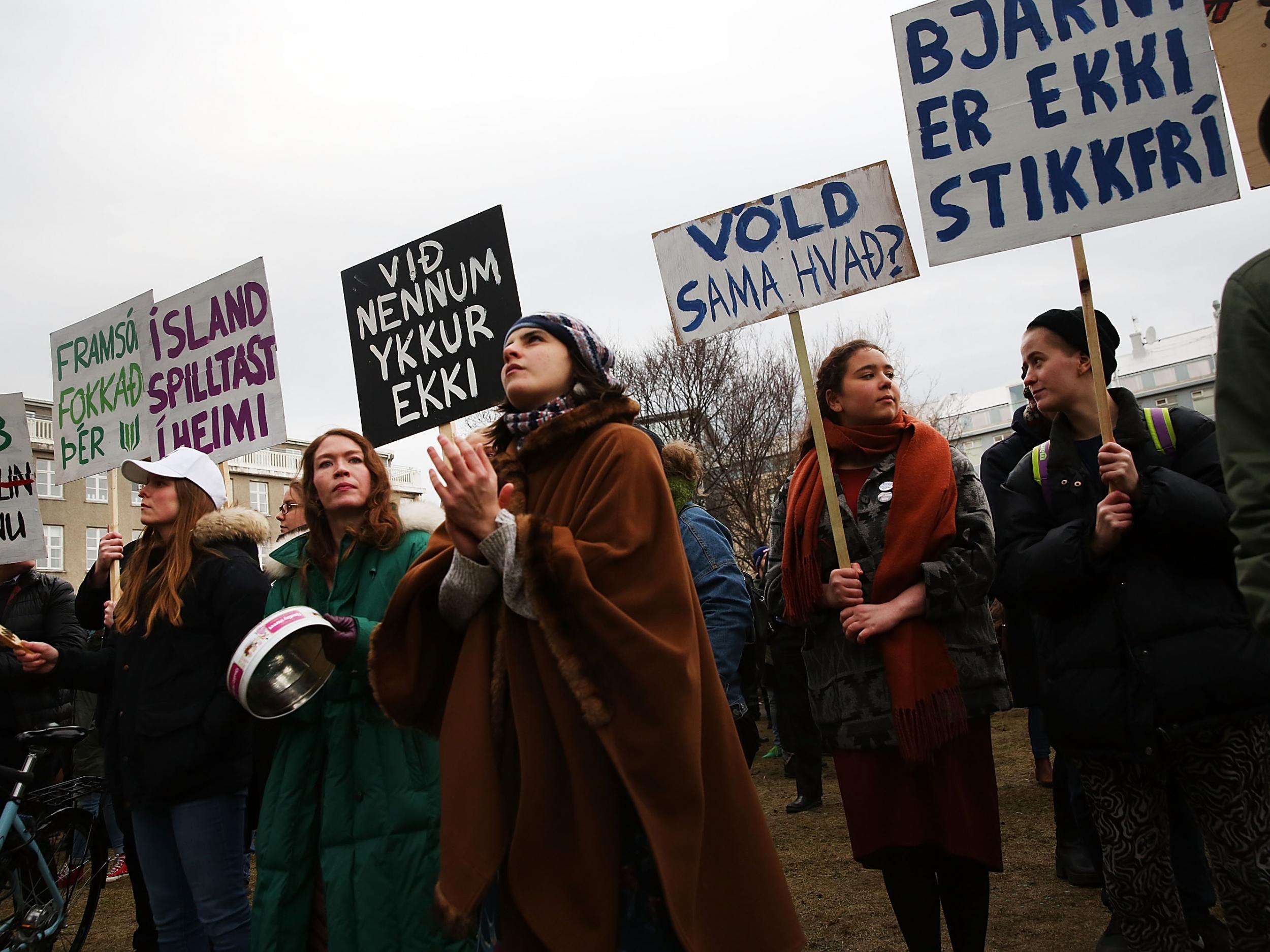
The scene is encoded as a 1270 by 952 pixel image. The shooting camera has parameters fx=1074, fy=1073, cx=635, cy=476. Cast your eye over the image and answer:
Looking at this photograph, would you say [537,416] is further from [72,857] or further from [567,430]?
[72,857]

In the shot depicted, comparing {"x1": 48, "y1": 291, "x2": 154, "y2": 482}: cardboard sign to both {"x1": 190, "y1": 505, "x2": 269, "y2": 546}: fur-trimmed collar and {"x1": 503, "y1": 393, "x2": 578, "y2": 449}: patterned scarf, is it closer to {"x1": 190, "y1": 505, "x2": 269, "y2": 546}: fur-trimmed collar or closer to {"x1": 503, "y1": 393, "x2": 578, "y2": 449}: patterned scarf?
{"x1": 190, "y1": 505, "x2": 269, "y2": 546}: fur-trimmed collar

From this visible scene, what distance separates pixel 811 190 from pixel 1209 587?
2.12m

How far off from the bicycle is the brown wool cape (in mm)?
4113

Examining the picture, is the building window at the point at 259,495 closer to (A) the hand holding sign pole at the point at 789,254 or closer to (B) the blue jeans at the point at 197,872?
(B) the blue jeans at the point at 197,872

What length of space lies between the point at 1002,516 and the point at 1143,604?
22.7 inches

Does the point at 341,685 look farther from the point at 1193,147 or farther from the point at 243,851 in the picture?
the point at 1193,147

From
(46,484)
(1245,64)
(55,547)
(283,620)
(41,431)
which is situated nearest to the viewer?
(283,620)

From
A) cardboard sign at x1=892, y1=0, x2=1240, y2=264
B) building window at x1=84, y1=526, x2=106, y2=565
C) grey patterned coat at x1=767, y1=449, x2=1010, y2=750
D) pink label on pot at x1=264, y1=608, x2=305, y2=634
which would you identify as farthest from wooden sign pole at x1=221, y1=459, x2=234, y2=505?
building window at x1=84, y1=526, x2=106, y2=565

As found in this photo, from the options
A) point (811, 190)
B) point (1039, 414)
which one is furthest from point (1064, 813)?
point (811, 190)

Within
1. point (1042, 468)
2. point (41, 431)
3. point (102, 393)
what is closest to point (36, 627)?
point (102, 393)

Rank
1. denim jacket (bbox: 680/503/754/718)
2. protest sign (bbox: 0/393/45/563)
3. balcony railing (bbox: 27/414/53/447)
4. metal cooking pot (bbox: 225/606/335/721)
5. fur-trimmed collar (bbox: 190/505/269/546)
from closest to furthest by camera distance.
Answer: metal cooking pot (bbox: 225/606/335/721)
denim jacket (bbox: 680/503/754/718)
fur-trimmed collar (bbox: 190/505/269/546)
protest sign (bbox: 0/393/45/563)
balcony railing (bbox: 27/414/53/447)

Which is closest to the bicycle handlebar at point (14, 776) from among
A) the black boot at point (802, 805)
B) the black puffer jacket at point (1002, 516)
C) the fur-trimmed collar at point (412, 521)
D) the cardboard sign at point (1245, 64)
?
the fur-trimmed collar at point (412, 521)

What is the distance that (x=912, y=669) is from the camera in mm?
3266

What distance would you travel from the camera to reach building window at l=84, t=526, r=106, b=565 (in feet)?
140
